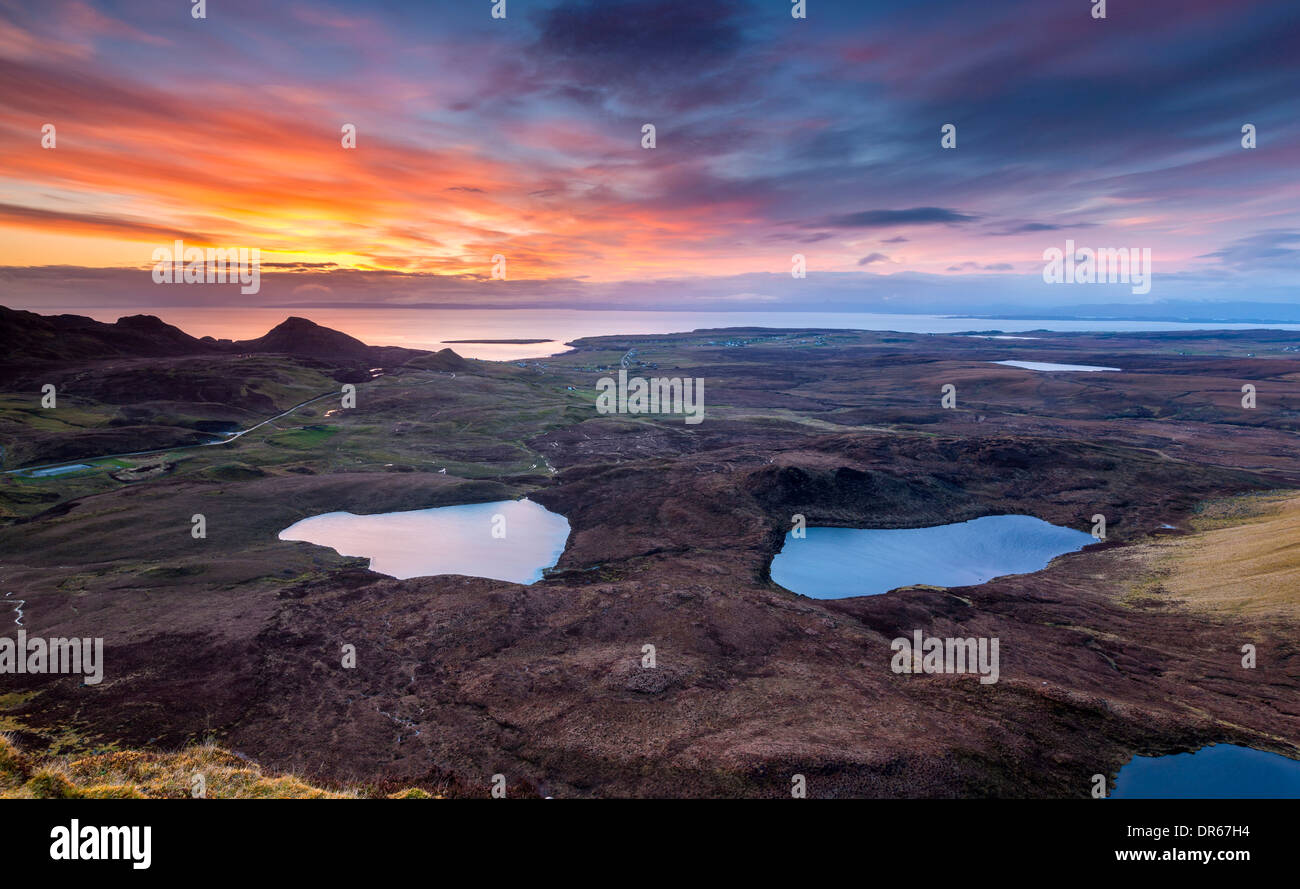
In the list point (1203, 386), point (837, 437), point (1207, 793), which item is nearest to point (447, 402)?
point (837, 437)

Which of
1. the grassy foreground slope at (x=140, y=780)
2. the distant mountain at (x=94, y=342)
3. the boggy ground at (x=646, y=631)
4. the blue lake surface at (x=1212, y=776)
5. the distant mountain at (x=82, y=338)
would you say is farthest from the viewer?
the distant mountain at (x=82, y=338)

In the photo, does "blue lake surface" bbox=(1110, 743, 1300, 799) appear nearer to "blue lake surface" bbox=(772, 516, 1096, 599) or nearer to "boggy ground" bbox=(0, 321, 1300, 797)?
"boggy ground" bbox=(0, 321, 1300, 797)

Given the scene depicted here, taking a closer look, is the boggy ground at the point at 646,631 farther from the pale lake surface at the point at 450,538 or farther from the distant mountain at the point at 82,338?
the distant mountain at the point at 82,338

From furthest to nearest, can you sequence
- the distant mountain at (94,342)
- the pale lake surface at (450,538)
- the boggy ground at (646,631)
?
the distant mountain at (94,342) < the pale lake surface at (450,538) < the boggy ground at (646,631)

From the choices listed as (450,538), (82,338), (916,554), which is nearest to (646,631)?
(450,538)

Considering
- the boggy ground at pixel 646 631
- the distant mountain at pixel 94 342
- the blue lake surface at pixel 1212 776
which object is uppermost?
the distant mountain at pixel 94 342

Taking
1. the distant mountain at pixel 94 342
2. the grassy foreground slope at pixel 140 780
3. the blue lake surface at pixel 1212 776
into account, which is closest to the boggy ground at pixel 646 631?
the blue lake surface at pixel 1212 776
